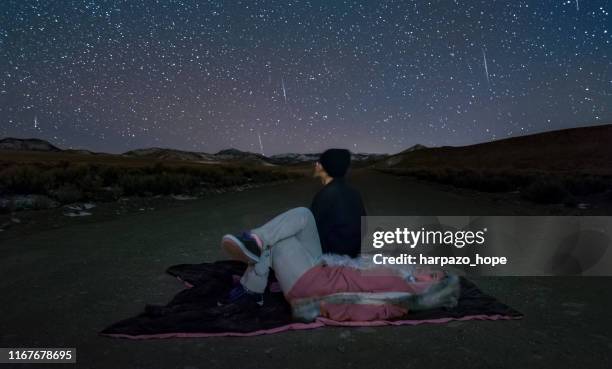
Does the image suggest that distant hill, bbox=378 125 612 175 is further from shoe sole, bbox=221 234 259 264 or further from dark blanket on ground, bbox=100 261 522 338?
shoe sole, bbox=221 234 259 264

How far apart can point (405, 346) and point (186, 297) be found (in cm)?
245

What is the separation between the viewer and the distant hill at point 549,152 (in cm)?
6725

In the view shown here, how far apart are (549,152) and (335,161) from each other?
3647 inches

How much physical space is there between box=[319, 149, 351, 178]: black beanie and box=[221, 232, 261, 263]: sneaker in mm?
1105

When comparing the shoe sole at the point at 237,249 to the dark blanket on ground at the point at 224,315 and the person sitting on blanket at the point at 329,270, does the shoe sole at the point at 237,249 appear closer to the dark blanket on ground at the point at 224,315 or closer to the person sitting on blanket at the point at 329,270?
the person sitting on blanket at the point at 329,270

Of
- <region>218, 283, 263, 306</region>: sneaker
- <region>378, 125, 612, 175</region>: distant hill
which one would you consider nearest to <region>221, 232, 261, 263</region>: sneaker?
<region>218, 283, 263, 306</region>: sneaker

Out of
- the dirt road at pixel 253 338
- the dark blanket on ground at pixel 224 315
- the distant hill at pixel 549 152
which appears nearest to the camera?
the dirt road at pixel 253 338

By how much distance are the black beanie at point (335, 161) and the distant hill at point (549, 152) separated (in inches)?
2219

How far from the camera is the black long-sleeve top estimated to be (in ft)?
15.1

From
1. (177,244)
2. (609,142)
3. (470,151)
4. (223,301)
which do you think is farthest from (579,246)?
(470,151)

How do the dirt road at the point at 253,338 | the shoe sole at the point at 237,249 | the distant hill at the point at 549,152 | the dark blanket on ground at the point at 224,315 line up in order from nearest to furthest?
the dirt road at the point at 253,338
the dark blanket on ground at the point at 224,315
the shoe sole at the point at 237,249
the distant hill at the point at 549,152

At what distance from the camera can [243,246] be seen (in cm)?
429

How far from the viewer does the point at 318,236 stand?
15.3 feet

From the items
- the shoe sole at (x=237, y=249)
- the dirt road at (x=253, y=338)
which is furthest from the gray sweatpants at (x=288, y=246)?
the dirt road at (x=253, y=338)
